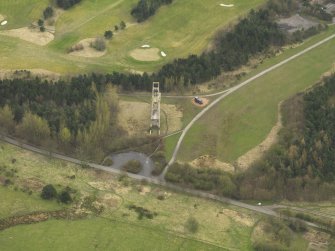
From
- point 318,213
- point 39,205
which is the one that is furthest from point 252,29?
point 39,205

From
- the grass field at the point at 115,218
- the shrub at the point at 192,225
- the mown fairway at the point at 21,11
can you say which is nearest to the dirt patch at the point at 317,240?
the grass field at the point at 115,218

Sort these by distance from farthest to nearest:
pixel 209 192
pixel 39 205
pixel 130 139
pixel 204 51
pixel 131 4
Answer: pixel 131 4 → pixel 204 51 → pixel 130 139 → pixel 209 192 → pixel 39 205

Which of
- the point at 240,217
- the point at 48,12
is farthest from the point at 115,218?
the point at 48,12

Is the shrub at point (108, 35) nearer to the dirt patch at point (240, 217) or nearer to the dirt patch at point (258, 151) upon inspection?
the dirt patch at point (258, 151)

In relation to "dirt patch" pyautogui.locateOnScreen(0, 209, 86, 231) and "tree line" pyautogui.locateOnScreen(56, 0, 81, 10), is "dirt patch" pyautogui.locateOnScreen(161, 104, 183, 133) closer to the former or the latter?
"dirt patch" pyautogui.locateOnScreen(0, 209, 86, 231)

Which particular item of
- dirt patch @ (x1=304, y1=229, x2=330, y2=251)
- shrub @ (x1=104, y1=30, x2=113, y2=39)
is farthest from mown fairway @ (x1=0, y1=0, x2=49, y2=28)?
dirt patch @ (x1=304, y1=229, x2=330, y2=251)

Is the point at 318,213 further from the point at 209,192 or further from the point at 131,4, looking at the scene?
the point at 131,4
